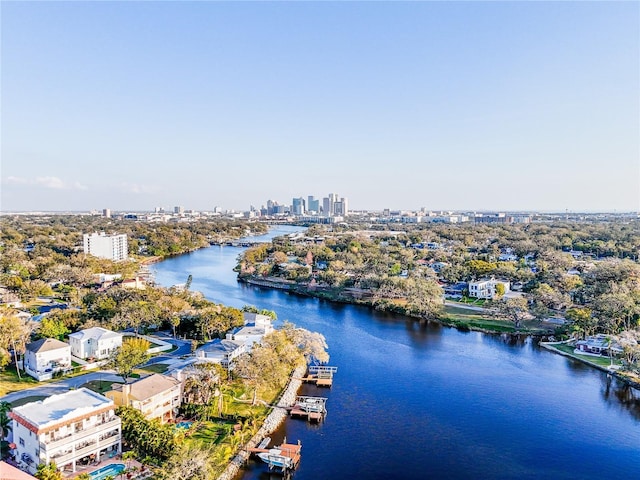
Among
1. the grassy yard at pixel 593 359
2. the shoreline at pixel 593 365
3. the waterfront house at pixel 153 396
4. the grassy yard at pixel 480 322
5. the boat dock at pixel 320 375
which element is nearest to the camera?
the waterfront house at pixel 153 396

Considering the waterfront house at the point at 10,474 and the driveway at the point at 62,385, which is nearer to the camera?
the waterfront house at the point at 10,474

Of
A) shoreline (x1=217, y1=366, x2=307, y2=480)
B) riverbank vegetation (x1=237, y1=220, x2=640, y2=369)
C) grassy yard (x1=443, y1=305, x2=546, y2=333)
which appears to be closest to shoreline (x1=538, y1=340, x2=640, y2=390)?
riverbank vegetation (x1=237, y1=220, x2=640, y2=369)

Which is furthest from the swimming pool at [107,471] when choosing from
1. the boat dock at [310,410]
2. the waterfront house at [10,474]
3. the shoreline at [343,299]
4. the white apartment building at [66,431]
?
the shoreline at [343,299]

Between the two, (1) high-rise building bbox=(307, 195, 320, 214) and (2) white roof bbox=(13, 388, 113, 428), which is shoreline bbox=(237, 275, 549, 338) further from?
(1) high-rise building bbox=(307, 195, 320, 214)

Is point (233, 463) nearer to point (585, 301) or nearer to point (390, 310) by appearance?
point (390, 310)

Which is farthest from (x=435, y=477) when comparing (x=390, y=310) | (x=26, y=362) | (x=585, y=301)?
(x=585, y=301)

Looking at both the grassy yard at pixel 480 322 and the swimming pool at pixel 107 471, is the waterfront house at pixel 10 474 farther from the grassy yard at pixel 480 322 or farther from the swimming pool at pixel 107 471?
the grassy yard at pixel 480 322

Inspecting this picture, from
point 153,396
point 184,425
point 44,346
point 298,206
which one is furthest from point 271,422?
point 298,206
